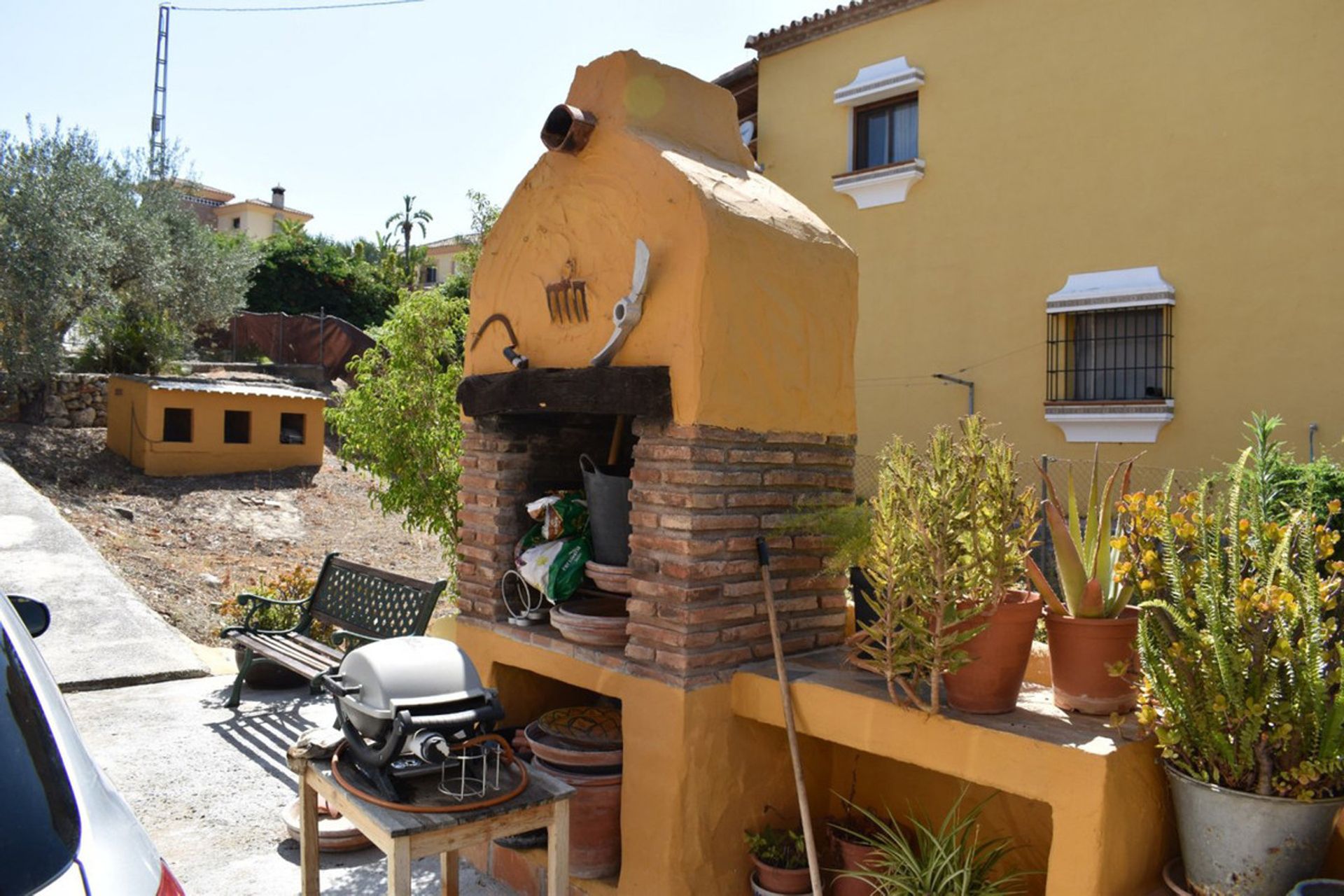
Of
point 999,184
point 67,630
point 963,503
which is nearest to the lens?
point 963,503

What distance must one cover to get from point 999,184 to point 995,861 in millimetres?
9674

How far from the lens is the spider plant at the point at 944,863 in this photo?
3.23m

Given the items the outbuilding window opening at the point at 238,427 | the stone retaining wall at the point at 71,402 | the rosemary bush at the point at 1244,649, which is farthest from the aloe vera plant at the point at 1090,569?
the stone retaining wall at the point at 71,402

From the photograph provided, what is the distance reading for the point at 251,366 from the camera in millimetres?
22859

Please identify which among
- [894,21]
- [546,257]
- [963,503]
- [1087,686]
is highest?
[894,21]

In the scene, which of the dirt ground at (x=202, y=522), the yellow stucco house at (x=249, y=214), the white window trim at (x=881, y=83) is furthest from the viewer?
the yellow stucco house at (x=249, y=214)

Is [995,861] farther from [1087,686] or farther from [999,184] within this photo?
[999,184]

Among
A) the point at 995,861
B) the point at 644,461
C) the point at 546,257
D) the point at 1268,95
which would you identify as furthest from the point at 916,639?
the point at 1268,95

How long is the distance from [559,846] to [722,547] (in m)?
1.20

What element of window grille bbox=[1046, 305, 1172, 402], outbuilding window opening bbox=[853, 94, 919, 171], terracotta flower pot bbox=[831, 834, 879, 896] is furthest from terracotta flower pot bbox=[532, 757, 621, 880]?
outbuilding window opening bbox=[853, 94, 919, 171]

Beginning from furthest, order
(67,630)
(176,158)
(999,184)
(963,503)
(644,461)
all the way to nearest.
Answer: (176,158)
(999,184)
(67,630)
(644,461)
(963,503)

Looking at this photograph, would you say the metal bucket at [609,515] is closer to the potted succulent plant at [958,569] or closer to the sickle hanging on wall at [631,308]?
the sickle hanging on wall at [631,308]

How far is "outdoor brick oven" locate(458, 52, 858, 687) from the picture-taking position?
363 centimetres

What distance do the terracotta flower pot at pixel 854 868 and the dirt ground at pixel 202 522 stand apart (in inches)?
275
